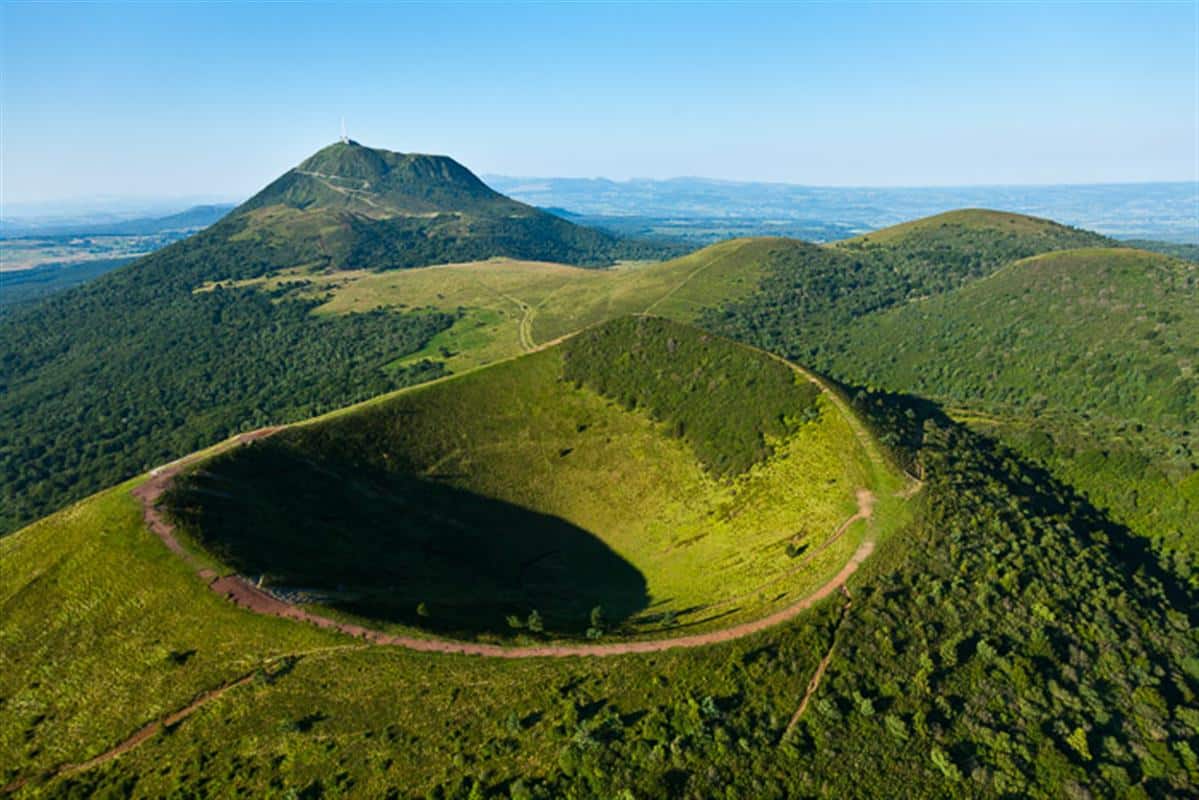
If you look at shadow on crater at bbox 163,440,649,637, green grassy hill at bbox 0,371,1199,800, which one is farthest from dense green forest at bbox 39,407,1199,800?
shadow on crater at bbox 163,440,649,637

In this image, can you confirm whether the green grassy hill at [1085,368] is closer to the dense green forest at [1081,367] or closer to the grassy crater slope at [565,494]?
the dense green forest at [1081,367]

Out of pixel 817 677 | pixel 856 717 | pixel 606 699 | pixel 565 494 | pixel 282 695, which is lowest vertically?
pixel 565 494

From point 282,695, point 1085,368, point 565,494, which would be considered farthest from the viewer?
point 1085,368

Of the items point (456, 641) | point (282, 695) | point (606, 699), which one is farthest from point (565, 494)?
point (282, 695)

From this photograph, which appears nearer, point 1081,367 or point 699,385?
point 699,385

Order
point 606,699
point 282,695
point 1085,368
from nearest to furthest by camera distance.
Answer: point 606,699, point 282,695, point 1085,368

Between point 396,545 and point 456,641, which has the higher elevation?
point 456,641

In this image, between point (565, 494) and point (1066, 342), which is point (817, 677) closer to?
point (565, 494)
